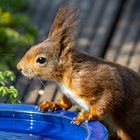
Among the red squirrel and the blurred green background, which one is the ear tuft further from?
the blurred green background

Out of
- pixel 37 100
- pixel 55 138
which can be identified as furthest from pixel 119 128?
pixel 37 100

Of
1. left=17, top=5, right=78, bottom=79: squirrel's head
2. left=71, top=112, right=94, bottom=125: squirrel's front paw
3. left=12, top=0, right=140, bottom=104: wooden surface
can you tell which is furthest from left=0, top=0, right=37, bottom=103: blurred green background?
left=71, top=112, right=94, bottom=125: squirrel's front paw

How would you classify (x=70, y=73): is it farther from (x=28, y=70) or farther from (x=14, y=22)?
(x=14, y=22)

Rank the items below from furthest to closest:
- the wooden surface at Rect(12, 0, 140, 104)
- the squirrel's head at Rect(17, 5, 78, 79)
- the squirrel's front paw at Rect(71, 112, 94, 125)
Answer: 1. the wooden surface at Rect(12, 0, 140, 104)
2. the squirrel's head at Rect(17, 5, 78, 79)
3. the squirrel's front paw at Rect(71, 112, 94, 125)

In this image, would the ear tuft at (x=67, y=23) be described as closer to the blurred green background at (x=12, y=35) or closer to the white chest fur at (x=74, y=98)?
the white chest fur at (x=74, y=98)

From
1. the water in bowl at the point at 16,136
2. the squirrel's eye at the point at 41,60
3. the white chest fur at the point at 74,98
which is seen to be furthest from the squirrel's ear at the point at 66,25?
the water in bowl at the point at 16,136

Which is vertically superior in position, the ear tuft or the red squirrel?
the ear tuft

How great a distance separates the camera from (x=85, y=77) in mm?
3207

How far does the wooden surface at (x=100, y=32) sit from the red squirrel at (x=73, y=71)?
174 cm

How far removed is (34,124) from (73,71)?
349 millimetres

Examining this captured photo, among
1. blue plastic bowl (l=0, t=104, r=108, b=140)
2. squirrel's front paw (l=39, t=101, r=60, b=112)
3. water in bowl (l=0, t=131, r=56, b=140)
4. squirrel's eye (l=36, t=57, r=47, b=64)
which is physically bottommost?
water in bowl (l=0, t=131, r=56, b=140)

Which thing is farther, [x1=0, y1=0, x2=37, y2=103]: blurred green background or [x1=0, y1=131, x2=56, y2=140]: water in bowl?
[x1=0, y1=0, x2=37, y2=103]: blurred green background

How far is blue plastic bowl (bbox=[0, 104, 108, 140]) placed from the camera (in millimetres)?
2943

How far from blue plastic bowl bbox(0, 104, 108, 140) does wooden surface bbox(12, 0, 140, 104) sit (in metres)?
1.83
